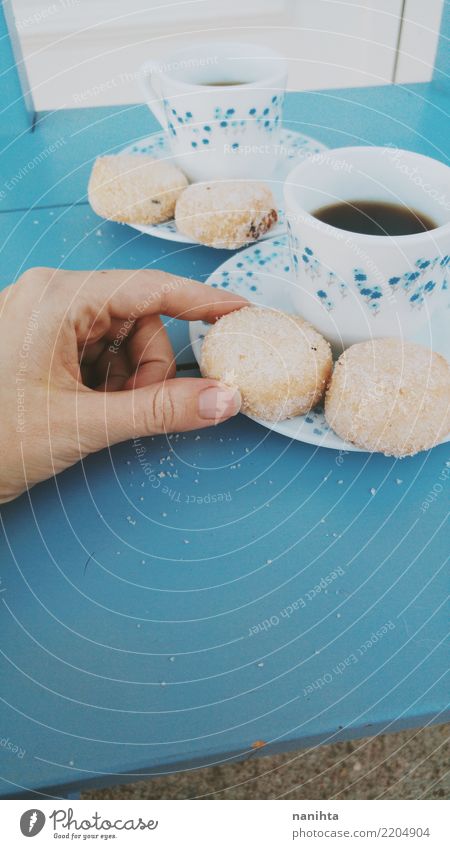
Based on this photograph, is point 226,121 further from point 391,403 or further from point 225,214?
point 391,403

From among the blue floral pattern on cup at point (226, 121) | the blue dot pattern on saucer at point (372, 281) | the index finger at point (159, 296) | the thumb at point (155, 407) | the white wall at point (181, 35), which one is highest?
the white wall at point (181, 35)

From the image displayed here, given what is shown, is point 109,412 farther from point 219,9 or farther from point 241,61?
point 219,9

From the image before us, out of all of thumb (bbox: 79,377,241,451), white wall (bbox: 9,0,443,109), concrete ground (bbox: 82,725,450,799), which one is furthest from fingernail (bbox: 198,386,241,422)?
white wall (bbox: 9,0,443,109)

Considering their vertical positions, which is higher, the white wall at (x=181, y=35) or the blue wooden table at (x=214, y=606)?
the white wall at (x=181, y=35)

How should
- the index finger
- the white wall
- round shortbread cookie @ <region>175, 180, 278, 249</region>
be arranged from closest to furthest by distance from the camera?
the index finger < round shortbread cookie @ <region>175, 180, 278, 249</region> < the white wall

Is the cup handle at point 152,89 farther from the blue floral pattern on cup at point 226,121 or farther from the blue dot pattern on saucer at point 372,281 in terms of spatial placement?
the blue dot pattern on saucer at point 372,281

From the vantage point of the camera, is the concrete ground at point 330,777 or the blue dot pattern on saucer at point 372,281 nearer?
the blue dot pattern on saucer at point 372,281

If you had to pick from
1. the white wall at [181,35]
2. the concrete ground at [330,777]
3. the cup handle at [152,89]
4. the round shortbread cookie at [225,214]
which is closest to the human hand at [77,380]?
the round shortbread cookie at [225,214]

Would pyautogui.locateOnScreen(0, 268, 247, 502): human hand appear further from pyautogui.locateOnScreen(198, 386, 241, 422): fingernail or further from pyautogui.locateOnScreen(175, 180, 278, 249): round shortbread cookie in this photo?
pyautogui.locateOnScreen(175, 180, 278, 249): round shortbread cookie
